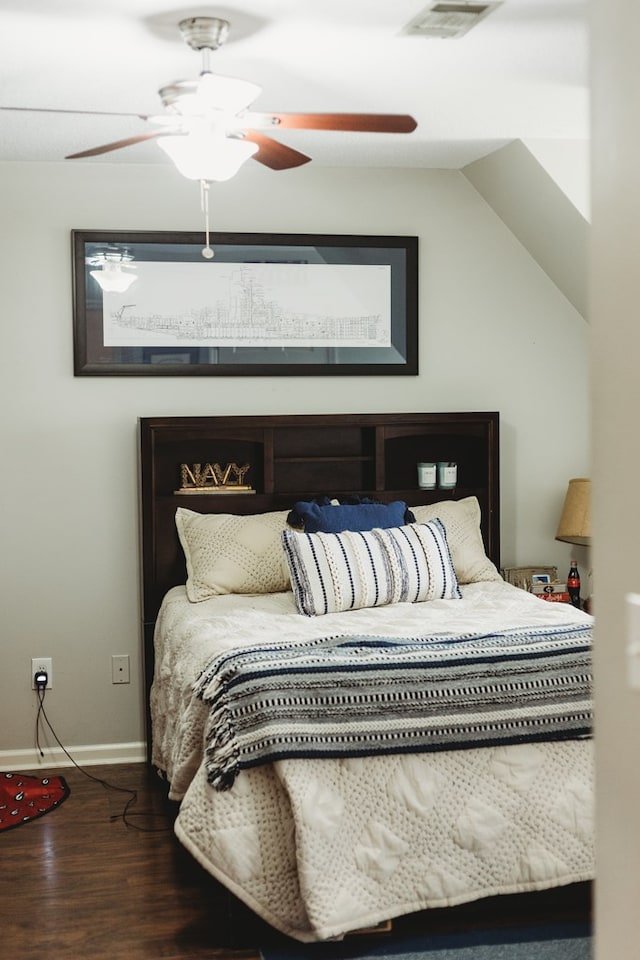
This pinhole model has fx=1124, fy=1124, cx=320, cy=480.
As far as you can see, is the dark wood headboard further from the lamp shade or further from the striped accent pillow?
the striped accent pillow

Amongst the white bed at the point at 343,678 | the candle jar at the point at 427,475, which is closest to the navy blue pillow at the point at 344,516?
the white bed at the point at 343,678

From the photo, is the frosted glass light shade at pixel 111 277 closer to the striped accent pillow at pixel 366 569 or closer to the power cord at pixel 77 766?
the striped accent pillow at pixel 366 569

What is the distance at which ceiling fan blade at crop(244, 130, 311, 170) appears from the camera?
9.48 feet

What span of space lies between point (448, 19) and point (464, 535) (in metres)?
2.25

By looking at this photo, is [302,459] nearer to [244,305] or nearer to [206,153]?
[244,305]

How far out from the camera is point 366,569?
4.07 meters

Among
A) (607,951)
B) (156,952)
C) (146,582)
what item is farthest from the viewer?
(146,582)

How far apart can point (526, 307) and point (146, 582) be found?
2.07 meters

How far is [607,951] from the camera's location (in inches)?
51.8

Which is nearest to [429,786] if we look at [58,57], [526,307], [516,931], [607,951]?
[516,931]

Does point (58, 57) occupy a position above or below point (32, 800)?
above

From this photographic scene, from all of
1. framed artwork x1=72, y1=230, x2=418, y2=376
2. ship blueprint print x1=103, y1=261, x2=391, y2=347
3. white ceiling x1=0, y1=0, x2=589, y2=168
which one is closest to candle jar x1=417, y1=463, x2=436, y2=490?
framed artwork x1=72, y1=230, x2=418, y2=376

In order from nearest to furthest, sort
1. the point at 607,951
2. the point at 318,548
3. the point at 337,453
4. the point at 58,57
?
the point at 607,951 < the point at 58,57 < the point at 318,548 < the point at 337,453

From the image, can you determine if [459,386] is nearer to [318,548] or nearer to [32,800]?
[318,548]
